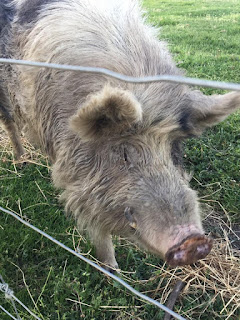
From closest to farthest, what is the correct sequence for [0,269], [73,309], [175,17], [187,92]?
[187,92] < [73,309] < [0,269] < [175,17]

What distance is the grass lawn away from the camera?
2506 mm

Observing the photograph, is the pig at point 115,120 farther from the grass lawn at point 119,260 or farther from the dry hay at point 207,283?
the dry hay at point 207,283

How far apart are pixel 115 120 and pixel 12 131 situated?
8.14 feet

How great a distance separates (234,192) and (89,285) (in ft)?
5.13

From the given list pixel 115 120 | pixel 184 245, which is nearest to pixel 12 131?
pixel 115 120

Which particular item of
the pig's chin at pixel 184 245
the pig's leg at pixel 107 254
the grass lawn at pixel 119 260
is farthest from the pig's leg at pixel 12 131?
the pig's chin at pixel 184 245

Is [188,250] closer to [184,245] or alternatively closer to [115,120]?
[184,245]

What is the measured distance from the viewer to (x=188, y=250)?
5.42 ft

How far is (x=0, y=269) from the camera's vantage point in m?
2.77

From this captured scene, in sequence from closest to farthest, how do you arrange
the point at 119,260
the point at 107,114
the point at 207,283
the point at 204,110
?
the point at 107,114, the point at 204,110, the point at 207,283, the point at 119,260

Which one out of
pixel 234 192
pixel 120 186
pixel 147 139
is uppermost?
pixel 147 139

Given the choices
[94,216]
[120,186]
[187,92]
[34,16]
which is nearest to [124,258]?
[94,216]

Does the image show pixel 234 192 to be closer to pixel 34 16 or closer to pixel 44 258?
pixel 44 258

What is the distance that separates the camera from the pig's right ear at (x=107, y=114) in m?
1.68
